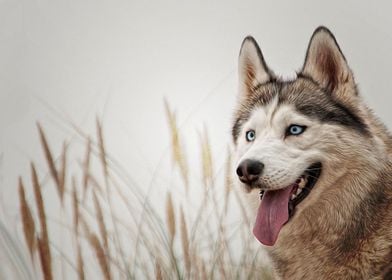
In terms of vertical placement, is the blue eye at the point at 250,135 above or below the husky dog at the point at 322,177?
above

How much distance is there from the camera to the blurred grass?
1902 millimetres

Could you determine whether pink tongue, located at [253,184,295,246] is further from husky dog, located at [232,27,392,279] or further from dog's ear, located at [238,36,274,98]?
dog's ear, located at [238,36,274,98]

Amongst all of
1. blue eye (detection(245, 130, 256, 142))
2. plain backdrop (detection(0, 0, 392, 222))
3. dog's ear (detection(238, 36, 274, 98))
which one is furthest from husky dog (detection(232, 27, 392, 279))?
plain backdrop (detection(0, 0, 392, 222))

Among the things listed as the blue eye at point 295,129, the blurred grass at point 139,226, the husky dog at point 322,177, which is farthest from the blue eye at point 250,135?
the blurred grass at point 139,226

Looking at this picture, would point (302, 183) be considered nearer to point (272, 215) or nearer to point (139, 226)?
point (272, 215)

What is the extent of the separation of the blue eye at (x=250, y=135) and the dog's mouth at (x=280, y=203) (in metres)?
0.16

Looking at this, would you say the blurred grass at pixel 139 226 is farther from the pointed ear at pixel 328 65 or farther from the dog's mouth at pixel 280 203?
the pointed ear at pixel 328 65

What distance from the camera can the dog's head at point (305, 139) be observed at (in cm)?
154

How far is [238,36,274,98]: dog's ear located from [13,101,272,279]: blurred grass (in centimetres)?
24

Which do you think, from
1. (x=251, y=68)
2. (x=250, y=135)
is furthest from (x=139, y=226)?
(x=251, y=68)

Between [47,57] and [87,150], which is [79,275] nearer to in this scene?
[87,150]

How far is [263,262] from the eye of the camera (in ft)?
6.12

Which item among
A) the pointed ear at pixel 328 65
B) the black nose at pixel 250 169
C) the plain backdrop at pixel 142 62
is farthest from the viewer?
the plain backdrop at pixel 142 62

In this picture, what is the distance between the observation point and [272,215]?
5.28 ft
